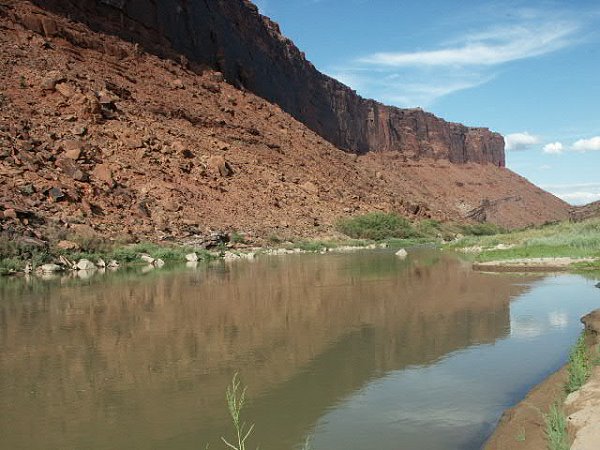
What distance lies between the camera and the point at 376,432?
5.76 m

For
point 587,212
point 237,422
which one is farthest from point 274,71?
point 237,422

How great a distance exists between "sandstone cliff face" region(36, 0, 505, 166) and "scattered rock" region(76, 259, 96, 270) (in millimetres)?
30672

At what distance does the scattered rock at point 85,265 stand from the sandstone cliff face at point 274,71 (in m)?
30.7

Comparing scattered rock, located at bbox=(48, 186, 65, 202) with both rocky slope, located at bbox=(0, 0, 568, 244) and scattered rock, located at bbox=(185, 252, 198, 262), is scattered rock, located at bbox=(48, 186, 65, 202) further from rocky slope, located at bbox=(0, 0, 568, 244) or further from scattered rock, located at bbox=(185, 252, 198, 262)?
scattered rock, located at bbox=(185, 252, 198, 262)

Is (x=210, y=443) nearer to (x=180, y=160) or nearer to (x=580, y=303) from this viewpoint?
(x=580, y=303)

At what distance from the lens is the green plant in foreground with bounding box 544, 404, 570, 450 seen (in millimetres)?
4242

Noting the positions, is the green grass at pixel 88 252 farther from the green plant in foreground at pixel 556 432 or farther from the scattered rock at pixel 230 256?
the green plant in foreground at pixel 556 432

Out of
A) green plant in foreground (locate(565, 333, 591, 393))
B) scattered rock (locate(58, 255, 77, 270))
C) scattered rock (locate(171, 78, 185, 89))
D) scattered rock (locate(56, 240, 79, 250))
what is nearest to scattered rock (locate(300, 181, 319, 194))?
scattered rock (locate(171, 78, 185, 89))

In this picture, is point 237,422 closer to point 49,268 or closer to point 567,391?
point 567,391

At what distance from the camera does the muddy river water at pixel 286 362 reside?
5.96 meters

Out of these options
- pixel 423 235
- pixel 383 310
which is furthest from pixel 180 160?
pixel 383 310

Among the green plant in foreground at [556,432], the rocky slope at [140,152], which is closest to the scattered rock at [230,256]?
the rocky slope at [140,152]

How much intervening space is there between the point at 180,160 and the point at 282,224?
29.1 feet

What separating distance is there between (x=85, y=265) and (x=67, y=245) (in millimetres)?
2138
